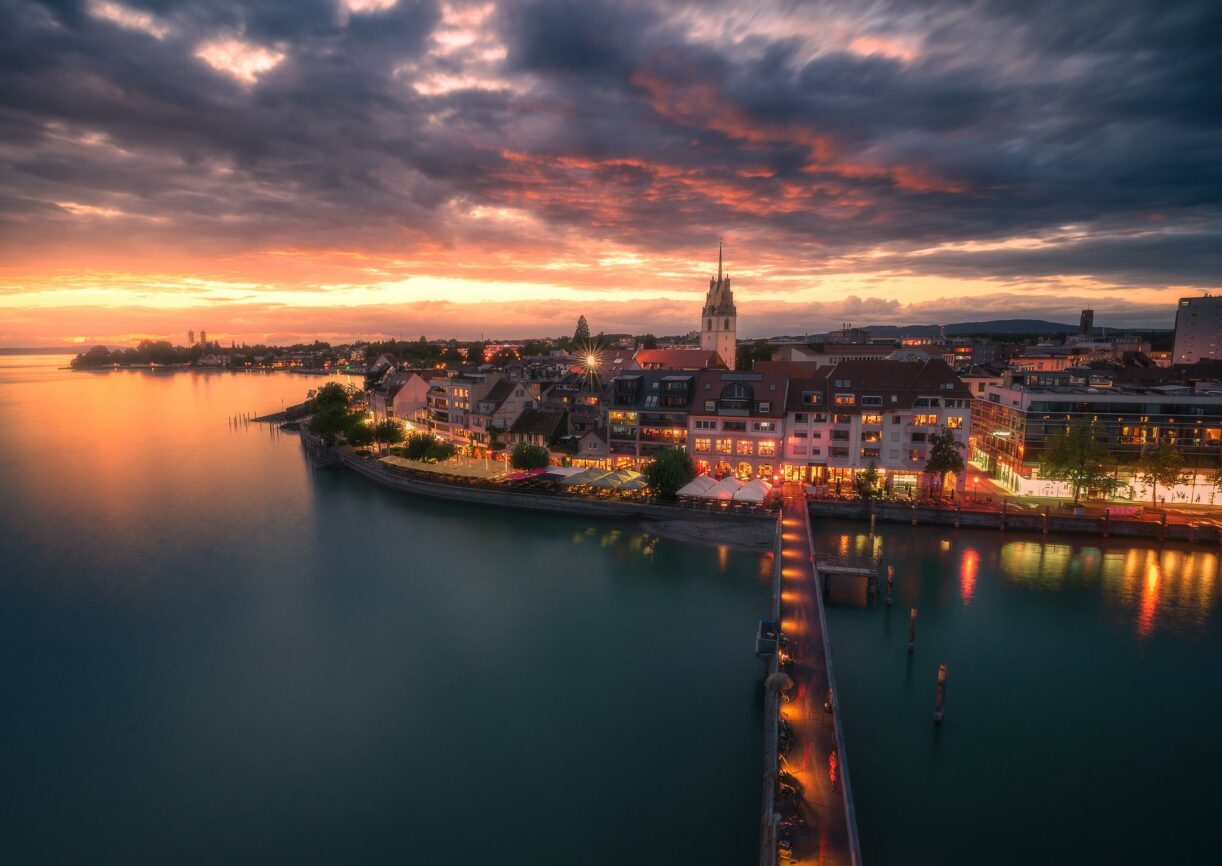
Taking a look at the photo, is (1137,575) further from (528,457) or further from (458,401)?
(458,401)

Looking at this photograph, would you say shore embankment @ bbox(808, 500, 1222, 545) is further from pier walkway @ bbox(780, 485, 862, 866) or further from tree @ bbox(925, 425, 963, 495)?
pier walkway @ bbox(780, 485, 862, 866)

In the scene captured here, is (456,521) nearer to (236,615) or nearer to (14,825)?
(236,615)

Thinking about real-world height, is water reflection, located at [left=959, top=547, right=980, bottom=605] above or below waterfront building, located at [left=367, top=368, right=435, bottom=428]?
below

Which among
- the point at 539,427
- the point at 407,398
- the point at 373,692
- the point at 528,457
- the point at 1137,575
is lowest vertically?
the point at 373,692

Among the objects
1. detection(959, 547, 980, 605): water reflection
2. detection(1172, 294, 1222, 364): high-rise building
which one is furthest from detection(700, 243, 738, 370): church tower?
detection(1172, 294, 1222, 364): high-rise building

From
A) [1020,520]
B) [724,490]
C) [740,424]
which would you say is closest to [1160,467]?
[1020,520]

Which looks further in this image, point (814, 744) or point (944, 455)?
point (944, 455)
